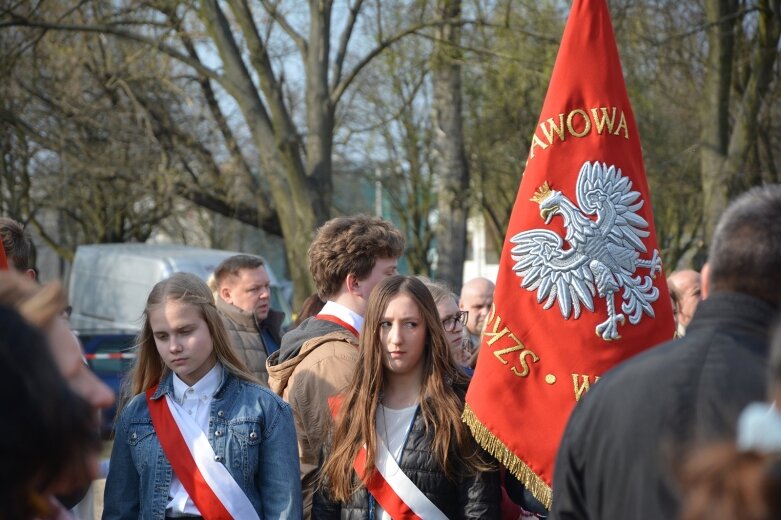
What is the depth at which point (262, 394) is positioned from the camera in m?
3.70

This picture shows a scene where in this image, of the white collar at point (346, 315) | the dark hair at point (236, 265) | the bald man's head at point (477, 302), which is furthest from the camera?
the bald man's head at point (477, 302)

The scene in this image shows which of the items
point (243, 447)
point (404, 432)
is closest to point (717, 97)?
point (404, 432)

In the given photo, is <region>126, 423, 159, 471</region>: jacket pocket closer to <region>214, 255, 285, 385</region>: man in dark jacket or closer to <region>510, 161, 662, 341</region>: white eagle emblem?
<region>510, 161, 662, 341</region>: white eagle emblem

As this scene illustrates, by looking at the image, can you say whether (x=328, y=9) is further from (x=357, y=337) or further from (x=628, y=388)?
(x=628, y=388)

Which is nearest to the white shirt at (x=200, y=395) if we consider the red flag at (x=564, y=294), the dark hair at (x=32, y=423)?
the red flag at (x=564, y=294)

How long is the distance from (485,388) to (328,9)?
9.35 m

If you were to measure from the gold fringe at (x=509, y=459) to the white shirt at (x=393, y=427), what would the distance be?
0.72ft

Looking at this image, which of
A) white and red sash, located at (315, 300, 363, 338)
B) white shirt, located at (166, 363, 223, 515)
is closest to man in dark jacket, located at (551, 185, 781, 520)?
white shirt, located at (166, 363, 223, 515)

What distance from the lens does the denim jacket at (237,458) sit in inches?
141

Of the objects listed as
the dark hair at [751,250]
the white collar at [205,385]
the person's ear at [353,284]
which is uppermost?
the dark hair at [751,250]

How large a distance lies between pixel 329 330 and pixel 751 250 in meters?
2.33

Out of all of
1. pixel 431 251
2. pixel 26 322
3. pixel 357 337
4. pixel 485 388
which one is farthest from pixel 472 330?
pixel 431 251

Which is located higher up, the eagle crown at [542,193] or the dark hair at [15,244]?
the eagle crown at [542,193]

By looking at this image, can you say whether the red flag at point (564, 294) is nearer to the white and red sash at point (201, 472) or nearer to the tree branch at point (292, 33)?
the white and red sash at point (201, 472)
